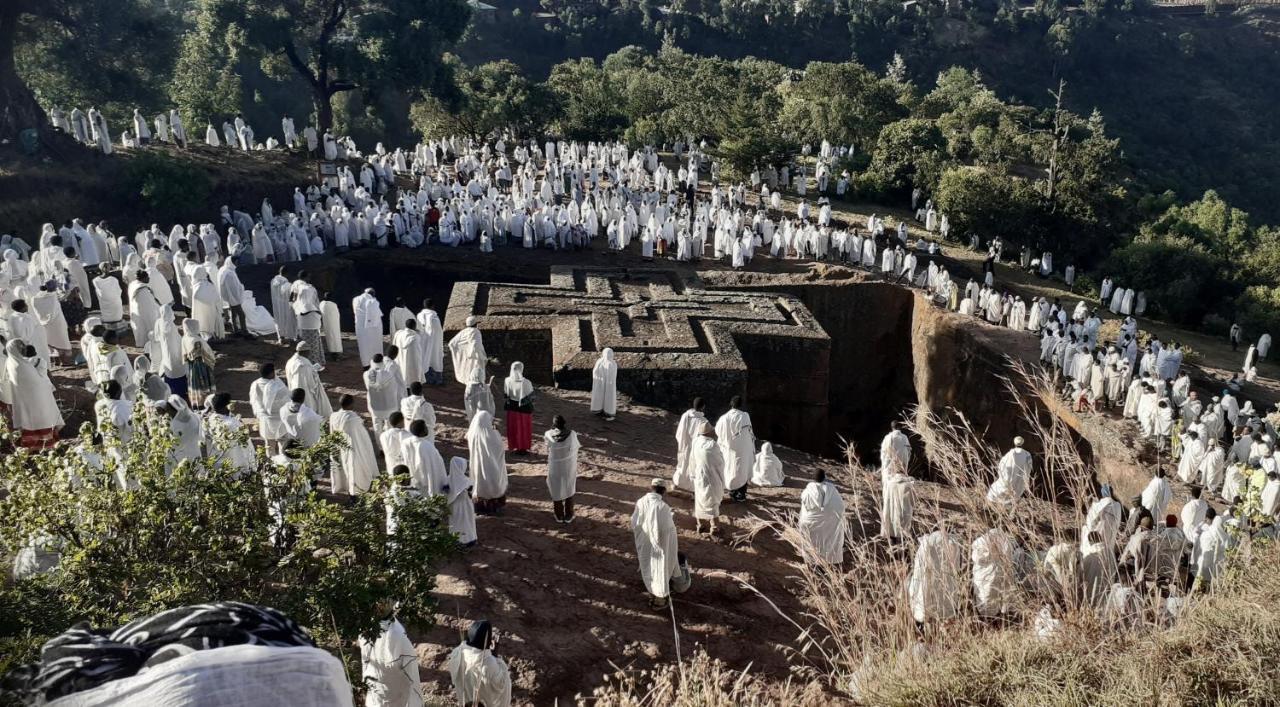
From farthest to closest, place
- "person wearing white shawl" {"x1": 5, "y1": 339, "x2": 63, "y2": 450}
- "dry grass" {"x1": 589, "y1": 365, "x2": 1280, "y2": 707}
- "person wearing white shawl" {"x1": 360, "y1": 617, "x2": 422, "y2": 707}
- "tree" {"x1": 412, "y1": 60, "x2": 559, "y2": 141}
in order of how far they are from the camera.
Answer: "tree" {"x1": 412, "y1": 60, "x2": 559, "y2": 141}
"person wearing white shawl" {"x1": 5, "y1": 339, "x2": 63, "y2": 450}
"person wearing white shawl" {"x1": 360, "y1": 617, "x2": 422, "y2": 707}
"dry grass" {"x1": 589, "y1": 365, "x2": 1280, "y2": 707}

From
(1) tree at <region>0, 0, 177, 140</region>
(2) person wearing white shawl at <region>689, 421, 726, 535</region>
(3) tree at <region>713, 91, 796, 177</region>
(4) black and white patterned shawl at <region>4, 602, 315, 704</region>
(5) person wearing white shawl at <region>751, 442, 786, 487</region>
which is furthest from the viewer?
(3) tree at <region>713, 91, 796, 177</region>

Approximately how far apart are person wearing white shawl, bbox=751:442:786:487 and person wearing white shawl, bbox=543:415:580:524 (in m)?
2.48

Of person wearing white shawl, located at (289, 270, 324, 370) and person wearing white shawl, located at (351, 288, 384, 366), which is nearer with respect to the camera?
person wearing white shawl, located at (289, 270, 324, 370)

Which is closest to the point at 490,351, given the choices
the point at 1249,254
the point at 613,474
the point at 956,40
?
the point at 613,474

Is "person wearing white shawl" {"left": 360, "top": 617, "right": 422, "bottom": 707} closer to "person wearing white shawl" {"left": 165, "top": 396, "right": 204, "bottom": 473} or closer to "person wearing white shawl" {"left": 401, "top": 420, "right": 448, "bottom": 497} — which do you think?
"person wearing white shawl" {"left": 401, "top": 420, "right": 448, "bottom": 497}

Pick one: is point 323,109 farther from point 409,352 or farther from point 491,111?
point 409,352

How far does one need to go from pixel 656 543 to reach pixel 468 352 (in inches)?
200

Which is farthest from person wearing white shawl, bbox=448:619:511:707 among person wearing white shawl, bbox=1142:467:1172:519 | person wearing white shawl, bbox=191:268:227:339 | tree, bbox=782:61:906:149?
tree, bbox=782:61:906:149

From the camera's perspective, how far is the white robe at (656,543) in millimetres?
7410

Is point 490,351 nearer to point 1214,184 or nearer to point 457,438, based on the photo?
point 457,438

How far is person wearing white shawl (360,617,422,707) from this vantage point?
5.60 meters

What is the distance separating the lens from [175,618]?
2.31 m

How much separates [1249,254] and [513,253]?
21778mm

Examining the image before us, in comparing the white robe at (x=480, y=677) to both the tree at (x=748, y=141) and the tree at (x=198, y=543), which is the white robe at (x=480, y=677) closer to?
the tree at (x=198, y=543)
